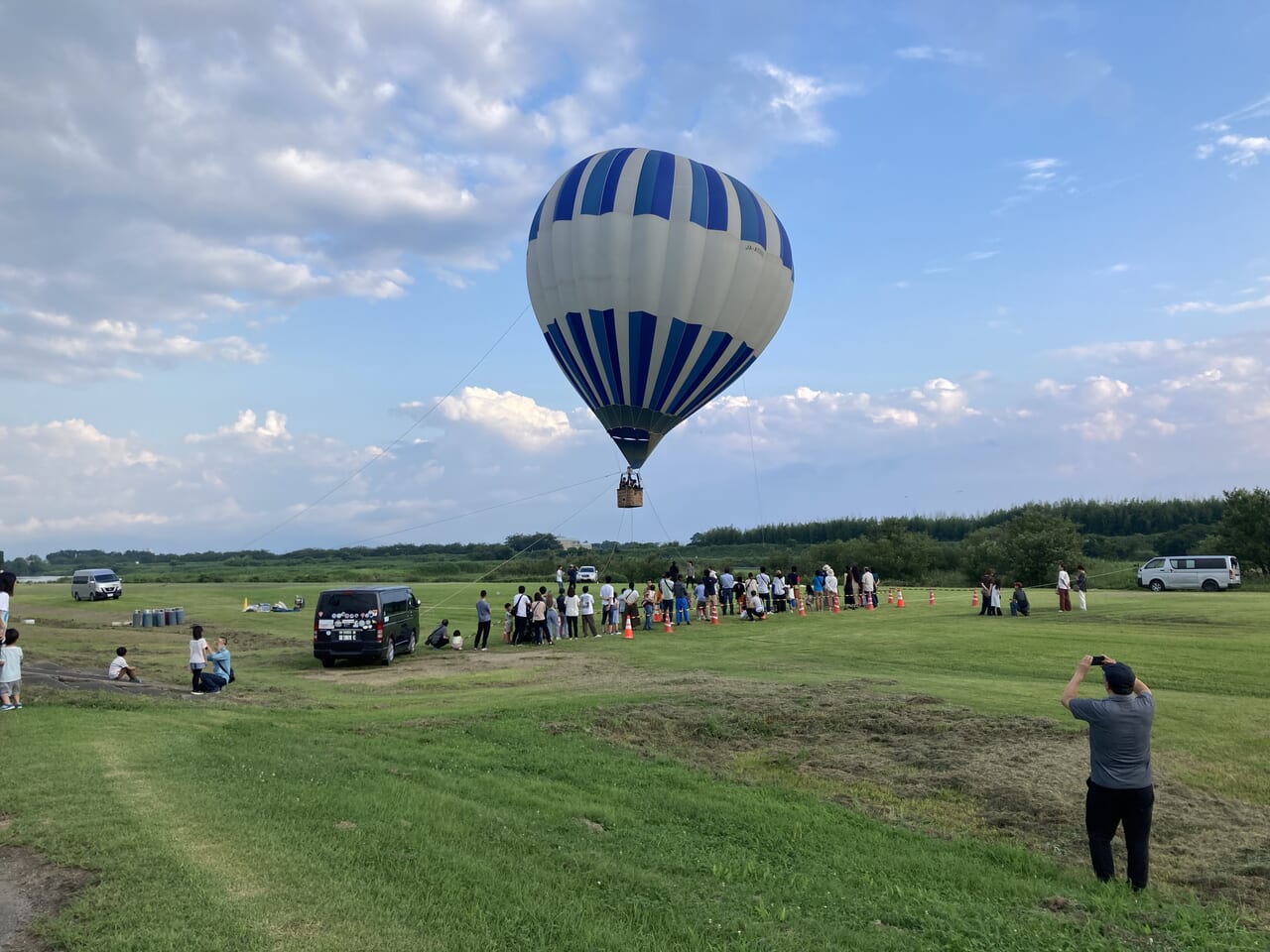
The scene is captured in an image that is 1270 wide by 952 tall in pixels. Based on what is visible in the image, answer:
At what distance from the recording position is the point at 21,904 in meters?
5.36

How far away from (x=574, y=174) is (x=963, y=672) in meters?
17.7

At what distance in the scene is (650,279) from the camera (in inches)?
966

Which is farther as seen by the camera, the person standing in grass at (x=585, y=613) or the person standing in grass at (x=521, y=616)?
the person standing in grass at (x=585, y=613)

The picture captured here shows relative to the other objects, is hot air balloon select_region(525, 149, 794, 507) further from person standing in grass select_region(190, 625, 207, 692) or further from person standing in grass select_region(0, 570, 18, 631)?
person standing in grass select_region(0, 570, 18, 631)

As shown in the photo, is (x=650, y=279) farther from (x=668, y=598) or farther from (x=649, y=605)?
(x=649, y=605)

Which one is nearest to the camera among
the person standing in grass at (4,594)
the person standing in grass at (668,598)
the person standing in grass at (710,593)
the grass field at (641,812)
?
the grass field at (641,812)

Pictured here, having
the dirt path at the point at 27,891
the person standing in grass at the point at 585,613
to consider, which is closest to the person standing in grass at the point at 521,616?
the person standing in grass at the point at 585,613

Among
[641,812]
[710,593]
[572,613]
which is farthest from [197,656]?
[710,593]

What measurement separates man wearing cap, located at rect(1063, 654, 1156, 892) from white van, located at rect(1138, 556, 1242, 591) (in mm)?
40895

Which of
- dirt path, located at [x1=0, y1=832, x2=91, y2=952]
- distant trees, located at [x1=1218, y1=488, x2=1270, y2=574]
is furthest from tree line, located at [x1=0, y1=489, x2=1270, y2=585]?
dirt path, located at [x1=0, y1=832, x2=91, y2=952]

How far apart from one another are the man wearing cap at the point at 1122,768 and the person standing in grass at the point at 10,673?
46.0 feet

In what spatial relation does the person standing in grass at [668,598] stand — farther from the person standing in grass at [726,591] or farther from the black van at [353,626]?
the black van at [353,626]

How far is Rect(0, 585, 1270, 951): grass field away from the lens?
5.53 metres

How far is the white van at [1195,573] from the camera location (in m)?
40.7
